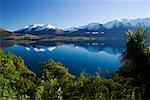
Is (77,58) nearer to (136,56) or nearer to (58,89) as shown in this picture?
(136,56)

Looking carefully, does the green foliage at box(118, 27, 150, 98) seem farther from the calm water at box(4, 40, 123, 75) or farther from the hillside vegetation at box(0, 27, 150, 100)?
the calm water at box(4, 40, 123, 75)

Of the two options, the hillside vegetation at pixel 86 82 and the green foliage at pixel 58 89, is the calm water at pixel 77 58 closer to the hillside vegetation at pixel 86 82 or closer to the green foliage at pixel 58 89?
the hillside vegetation at pixel 86 82

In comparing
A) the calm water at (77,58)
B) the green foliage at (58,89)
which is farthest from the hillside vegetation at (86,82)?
the calm water at (77,58)

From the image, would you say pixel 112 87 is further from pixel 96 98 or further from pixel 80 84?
pixel 96 98

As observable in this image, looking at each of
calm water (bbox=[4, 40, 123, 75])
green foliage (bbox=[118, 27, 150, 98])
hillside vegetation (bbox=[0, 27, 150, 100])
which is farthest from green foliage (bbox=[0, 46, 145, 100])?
calm water (bbox=[4, 40, 123, 75])

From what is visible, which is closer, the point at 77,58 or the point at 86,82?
the point at 86,82

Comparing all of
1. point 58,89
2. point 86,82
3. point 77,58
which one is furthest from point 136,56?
point 77,58

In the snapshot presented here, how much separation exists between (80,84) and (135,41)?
16.9 feet

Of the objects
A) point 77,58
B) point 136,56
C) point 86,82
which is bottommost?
point 77,58

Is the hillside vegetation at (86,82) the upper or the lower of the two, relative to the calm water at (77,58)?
upper

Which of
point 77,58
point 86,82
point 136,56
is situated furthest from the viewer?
point 77,58

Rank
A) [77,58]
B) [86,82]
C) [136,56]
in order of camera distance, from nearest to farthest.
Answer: [86,82] < [136,56] < [77,58]

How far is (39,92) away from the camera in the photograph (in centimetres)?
591


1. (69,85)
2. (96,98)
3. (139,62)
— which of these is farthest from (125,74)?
(96,98)
